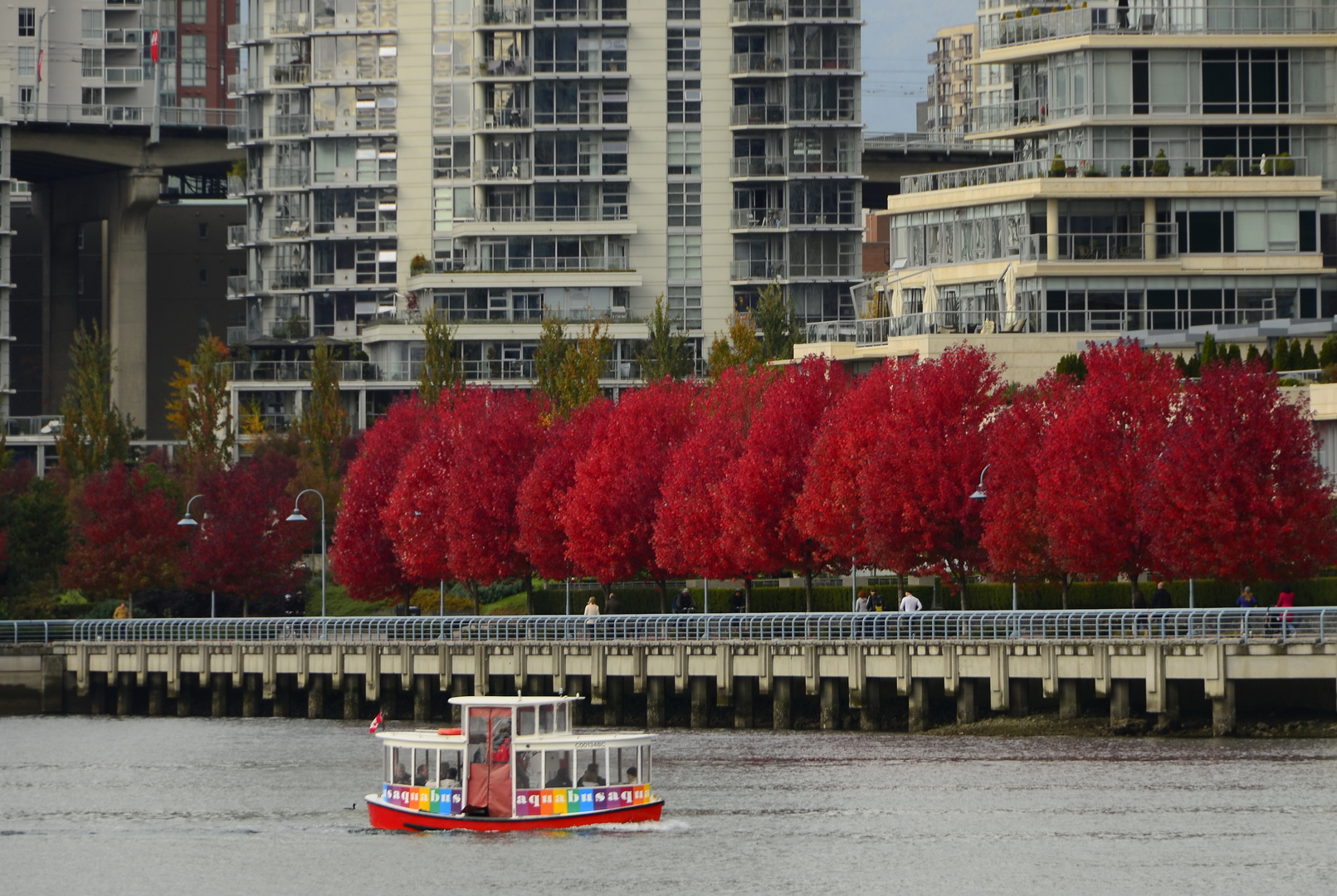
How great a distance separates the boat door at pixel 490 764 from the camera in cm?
6288

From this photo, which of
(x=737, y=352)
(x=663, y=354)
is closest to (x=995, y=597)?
(x=737, y=352)

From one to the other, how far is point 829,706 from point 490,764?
929 inches

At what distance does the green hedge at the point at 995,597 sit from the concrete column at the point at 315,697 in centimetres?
1196

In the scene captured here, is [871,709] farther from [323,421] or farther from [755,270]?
[755,270]

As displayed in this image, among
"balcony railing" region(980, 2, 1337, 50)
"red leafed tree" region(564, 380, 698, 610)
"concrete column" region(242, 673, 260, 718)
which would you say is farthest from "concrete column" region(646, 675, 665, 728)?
"balcony railing" region(980, 2, 1337, 50)

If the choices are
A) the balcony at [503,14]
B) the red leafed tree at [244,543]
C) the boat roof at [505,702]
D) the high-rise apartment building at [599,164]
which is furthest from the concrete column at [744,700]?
the balcony at [503,14]

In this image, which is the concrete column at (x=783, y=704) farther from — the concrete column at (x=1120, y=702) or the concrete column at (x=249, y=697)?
the concrete column at (x=249, y=697)

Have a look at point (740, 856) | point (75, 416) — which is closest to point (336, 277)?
point (75, 416)

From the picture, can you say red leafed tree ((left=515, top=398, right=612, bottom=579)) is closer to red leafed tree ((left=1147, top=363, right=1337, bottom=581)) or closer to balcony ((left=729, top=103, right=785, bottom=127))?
red leafed tree ((left=1147, top=363, right=1337, bottom=581))

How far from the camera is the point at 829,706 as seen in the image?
85.0 metres

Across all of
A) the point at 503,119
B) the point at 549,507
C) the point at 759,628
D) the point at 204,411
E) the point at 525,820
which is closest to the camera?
the point at 525,820

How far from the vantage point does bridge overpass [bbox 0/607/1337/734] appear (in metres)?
75.9

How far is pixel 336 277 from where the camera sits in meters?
169

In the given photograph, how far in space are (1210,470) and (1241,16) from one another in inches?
1794
